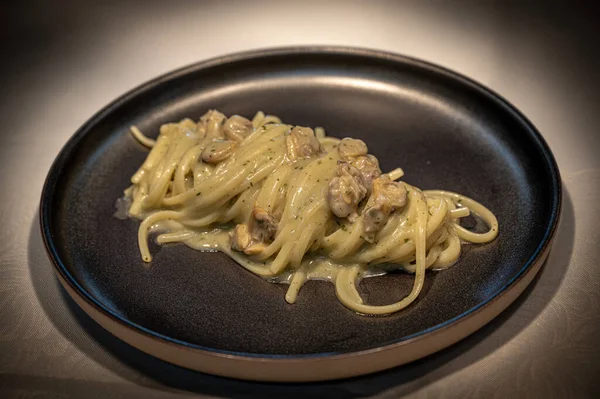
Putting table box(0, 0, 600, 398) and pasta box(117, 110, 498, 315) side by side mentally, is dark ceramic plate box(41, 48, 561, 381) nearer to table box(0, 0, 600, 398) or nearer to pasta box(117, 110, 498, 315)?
pasta box(117, 110, 498, 315)

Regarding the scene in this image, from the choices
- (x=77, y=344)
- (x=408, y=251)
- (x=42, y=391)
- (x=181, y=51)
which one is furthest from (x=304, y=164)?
(x=181, y=51)

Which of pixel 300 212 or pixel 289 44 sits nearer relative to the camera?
pixel 300 212

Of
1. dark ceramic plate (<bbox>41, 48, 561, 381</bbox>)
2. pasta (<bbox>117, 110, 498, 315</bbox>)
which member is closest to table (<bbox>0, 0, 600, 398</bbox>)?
dark ceramic plate (<bbox>41, 48, 561, 381</bbox>)

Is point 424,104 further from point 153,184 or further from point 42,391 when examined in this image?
point 42,391

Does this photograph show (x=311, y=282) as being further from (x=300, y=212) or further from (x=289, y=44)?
(x=289, y=44)

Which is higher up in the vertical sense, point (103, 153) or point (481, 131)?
point (481, 131)

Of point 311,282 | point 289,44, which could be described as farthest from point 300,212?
point 289,44
